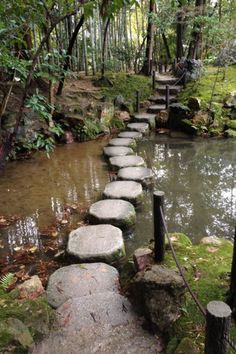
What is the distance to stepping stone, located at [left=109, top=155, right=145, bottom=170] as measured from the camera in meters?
6.86

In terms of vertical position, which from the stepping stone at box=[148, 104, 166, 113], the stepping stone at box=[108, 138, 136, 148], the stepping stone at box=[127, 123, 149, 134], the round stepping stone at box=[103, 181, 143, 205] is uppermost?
the stepping stone at box=[148, 104, 166, 113]

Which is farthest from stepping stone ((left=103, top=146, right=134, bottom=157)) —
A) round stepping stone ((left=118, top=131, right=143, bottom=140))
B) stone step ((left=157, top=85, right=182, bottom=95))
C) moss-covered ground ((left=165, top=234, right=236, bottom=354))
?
stone step ((left=157, top=85, right=182, bottom=95))

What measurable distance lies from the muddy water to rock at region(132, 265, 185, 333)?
1746 millimetres

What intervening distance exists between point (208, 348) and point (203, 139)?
27.1 ft

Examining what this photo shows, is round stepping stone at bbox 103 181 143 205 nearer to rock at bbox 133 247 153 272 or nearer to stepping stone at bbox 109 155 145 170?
stepping stone at bbox 109 155 145 170

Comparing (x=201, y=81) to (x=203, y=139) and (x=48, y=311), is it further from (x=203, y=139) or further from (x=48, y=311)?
(x=48, y=311)

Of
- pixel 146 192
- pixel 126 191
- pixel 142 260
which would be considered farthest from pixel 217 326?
pixel 146 192

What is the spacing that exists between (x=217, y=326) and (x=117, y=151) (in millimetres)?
6360

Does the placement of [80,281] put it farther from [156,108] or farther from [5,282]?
[156,108]

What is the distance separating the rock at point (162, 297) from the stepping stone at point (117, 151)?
16.6ft

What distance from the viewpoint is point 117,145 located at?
27.2ft

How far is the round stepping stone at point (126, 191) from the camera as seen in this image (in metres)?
5.33

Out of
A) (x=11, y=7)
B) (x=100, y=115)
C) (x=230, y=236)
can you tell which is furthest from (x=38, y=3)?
(x=100, y=115)

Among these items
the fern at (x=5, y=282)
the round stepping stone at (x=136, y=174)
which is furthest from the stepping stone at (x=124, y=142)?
the fern at (x=5, y=282)
